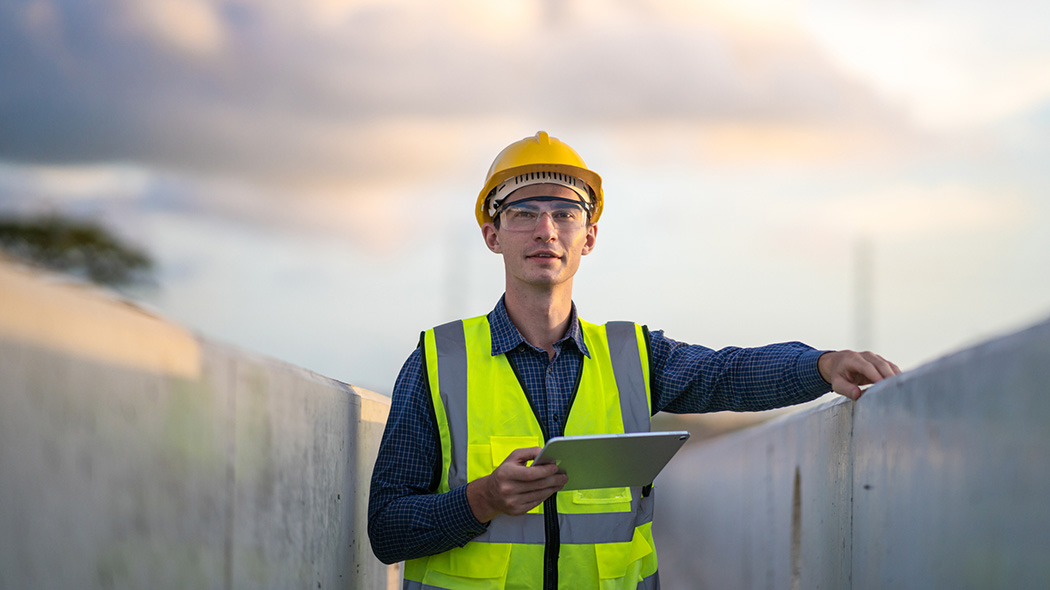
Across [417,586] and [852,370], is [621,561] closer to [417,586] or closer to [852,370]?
[417,586]

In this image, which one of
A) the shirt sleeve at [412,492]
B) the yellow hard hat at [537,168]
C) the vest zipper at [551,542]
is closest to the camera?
the shirt sleeve at [412,492]

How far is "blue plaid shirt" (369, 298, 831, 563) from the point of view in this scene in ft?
11.5

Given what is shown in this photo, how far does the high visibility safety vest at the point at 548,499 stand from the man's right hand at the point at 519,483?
1.14 feet

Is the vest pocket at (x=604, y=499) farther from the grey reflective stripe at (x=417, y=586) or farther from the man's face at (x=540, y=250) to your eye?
the man's face at (x=540, y=250)

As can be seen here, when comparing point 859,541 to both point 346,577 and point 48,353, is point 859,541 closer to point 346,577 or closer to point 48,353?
point 346,577

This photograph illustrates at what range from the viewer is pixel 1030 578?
1919 mm

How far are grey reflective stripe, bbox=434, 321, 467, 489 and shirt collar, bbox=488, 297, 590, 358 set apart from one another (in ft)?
0.43

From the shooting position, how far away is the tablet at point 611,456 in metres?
2.88

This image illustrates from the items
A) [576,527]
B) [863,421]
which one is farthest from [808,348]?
[576,527]

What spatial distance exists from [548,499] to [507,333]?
27.1 inches

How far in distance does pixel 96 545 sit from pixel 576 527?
6.41 ft

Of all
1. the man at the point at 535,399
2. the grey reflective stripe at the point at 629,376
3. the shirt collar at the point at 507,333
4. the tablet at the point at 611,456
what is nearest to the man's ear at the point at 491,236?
the man at the point at 535,399

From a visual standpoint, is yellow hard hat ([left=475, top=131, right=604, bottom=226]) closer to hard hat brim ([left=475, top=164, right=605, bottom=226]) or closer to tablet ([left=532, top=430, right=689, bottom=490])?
hard hat brim ([left=475, top=164, right=605, bottom=226])

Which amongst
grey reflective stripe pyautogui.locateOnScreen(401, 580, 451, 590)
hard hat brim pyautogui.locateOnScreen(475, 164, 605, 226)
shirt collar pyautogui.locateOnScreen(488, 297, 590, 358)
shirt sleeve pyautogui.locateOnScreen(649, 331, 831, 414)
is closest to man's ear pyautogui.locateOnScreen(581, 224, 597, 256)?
hard hat brim pyautogui.locateOnScreen(475, 164, 605, 226)
